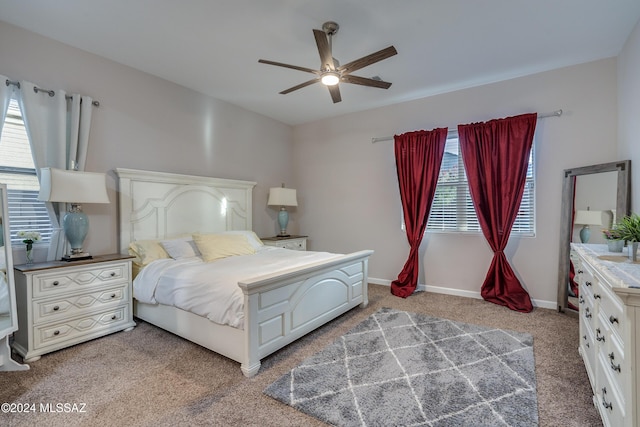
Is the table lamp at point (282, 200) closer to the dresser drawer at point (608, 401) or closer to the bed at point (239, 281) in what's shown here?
the bed at point (239, 281)

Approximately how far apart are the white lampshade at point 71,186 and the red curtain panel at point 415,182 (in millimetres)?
3447

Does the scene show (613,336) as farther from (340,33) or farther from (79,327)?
(79,327)

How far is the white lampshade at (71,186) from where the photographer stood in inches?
97.9

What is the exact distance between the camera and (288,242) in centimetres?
470

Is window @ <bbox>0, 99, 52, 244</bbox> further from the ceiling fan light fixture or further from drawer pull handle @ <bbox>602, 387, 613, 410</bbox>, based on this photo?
drawer pull handle @ <bbox>602, 387, 613, 410</bbox>

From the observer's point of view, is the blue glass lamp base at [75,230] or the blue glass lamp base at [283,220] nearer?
the blue glass lamp base at [75,230]

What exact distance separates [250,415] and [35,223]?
2.61 m

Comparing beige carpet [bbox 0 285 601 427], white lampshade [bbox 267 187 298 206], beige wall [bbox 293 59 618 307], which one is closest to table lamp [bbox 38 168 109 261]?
beige carpet [bbox 0 285 601 427]

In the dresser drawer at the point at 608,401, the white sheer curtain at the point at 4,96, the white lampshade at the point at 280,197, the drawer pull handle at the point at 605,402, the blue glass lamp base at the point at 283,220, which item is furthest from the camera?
the blue glass lamp base at the point at 283,220

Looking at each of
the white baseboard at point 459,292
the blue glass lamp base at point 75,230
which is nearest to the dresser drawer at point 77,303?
the blue glass lamp base at point 75,230

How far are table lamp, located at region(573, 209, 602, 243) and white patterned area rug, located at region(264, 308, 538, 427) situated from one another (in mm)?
1293

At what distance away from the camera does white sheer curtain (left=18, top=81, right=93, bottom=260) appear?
104 inches

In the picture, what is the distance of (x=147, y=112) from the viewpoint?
11.3 feet

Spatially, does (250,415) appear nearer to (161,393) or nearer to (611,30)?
(161,393)
